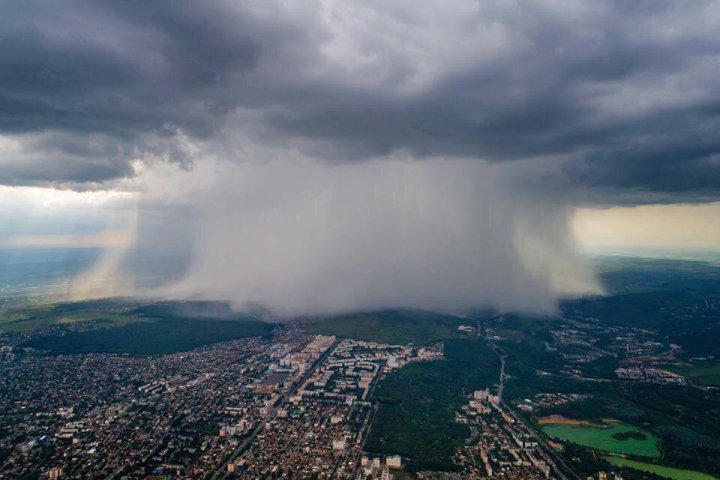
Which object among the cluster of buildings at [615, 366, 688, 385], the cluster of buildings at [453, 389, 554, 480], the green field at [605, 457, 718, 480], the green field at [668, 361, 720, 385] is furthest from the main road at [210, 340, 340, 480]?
the green field at [668, 361, 720, 385]

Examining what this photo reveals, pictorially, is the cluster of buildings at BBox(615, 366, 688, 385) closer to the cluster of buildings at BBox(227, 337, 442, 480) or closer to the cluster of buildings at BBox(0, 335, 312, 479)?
the cluster of buildings at BBox(227, 337, 442, 480)

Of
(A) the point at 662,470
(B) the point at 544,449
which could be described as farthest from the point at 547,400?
(A) the point at 662,470

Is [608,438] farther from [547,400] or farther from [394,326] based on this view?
[394,326]

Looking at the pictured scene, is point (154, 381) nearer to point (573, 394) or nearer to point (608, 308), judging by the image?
point (573, 394)

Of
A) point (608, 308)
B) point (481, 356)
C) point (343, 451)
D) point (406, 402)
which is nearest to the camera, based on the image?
point (343, 451)

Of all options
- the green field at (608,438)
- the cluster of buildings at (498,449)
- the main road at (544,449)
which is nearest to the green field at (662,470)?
the green field at (608,438)

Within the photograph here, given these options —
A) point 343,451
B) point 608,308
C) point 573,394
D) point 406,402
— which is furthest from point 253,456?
point 608,308
